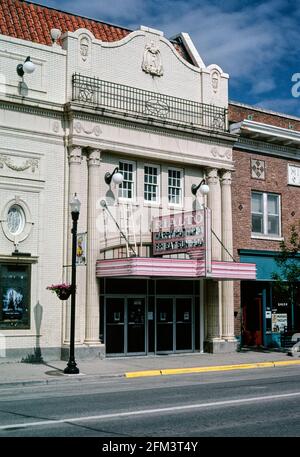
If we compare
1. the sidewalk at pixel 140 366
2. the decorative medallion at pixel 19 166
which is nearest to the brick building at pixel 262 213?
the sidewalk at pixel 140 366

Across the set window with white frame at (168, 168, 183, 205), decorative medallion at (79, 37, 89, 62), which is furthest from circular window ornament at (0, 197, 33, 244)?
window with white frame at (168, 168, 183, 205)

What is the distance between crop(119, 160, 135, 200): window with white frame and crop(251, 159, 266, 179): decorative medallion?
6.35 m

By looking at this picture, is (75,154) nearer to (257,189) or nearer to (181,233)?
(181,233)

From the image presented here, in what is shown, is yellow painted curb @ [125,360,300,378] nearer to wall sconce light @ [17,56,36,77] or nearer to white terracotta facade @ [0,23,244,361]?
white terracotta facade @ [0,23,244,361]

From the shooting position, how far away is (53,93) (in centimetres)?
2291

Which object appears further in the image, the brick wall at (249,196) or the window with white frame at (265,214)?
the window with white frame at (265,214)

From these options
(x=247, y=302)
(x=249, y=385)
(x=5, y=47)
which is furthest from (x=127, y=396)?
(x=247, y=302)

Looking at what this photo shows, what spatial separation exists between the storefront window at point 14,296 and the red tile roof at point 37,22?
27.8 ft

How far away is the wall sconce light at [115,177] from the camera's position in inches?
Answer: 914

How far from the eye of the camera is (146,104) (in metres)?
25.0

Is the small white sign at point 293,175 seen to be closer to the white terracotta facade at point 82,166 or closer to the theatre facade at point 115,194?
the theatre facade at point 115,194

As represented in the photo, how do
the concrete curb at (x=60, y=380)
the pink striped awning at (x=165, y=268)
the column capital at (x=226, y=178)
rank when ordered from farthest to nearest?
the column capital at (x=226, y=178)
the pink striped awning at (x=165, y=268)
the concrete curb at (x=60, y=380)

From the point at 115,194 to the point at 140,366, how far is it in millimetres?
6384

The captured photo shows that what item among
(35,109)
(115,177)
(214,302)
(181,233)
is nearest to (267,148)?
(214,302)
